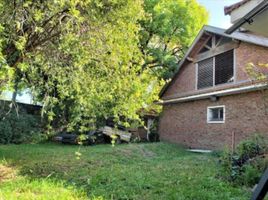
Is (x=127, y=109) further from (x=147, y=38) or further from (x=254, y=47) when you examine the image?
(x=147, y=38)

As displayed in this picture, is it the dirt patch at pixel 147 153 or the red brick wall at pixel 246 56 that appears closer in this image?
the red brick wall at pixel 246 56

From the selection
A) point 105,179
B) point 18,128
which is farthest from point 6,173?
point 18,128

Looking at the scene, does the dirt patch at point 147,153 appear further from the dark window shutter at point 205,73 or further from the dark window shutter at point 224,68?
the dark window shutter at point 224,68

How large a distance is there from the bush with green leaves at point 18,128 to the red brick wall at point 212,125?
7.26m

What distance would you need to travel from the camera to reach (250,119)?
42.1 feet

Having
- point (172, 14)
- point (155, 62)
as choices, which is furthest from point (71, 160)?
point (172, 14)

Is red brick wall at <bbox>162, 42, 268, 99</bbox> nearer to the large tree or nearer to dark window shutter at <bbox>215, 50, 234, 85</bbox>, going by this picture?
dark window shutter at <bbox>215, 50, 234, 85</bbox>

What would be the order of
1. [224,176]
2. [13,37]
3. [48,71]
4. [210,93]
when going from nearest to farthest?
[13,37] → [48,71] → [224,176] → [210,93]

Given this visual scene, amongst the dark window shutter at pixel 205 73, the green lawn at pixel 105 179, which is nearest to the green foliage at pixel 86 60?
the green lawn at pixel 105 179

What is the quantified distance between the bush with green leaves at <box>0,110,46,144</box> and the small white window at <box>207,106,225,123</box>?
28.0 feet

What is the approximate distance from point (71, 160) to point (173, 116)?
8.45 meters

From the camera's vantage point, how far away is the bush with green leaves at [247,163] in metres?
7.66

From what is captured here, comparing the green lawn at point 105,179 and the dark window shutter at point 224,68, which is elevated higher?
the dark window shutter at point 224,68

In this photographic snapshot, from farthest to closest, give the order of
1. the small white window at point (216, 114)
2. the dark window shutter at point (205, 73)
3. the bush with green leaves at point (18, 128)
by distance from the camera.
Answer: the bush with green leaves at point (18, 128), the dark window shutter at point (205, 73), the small white window at point (216, 114)
